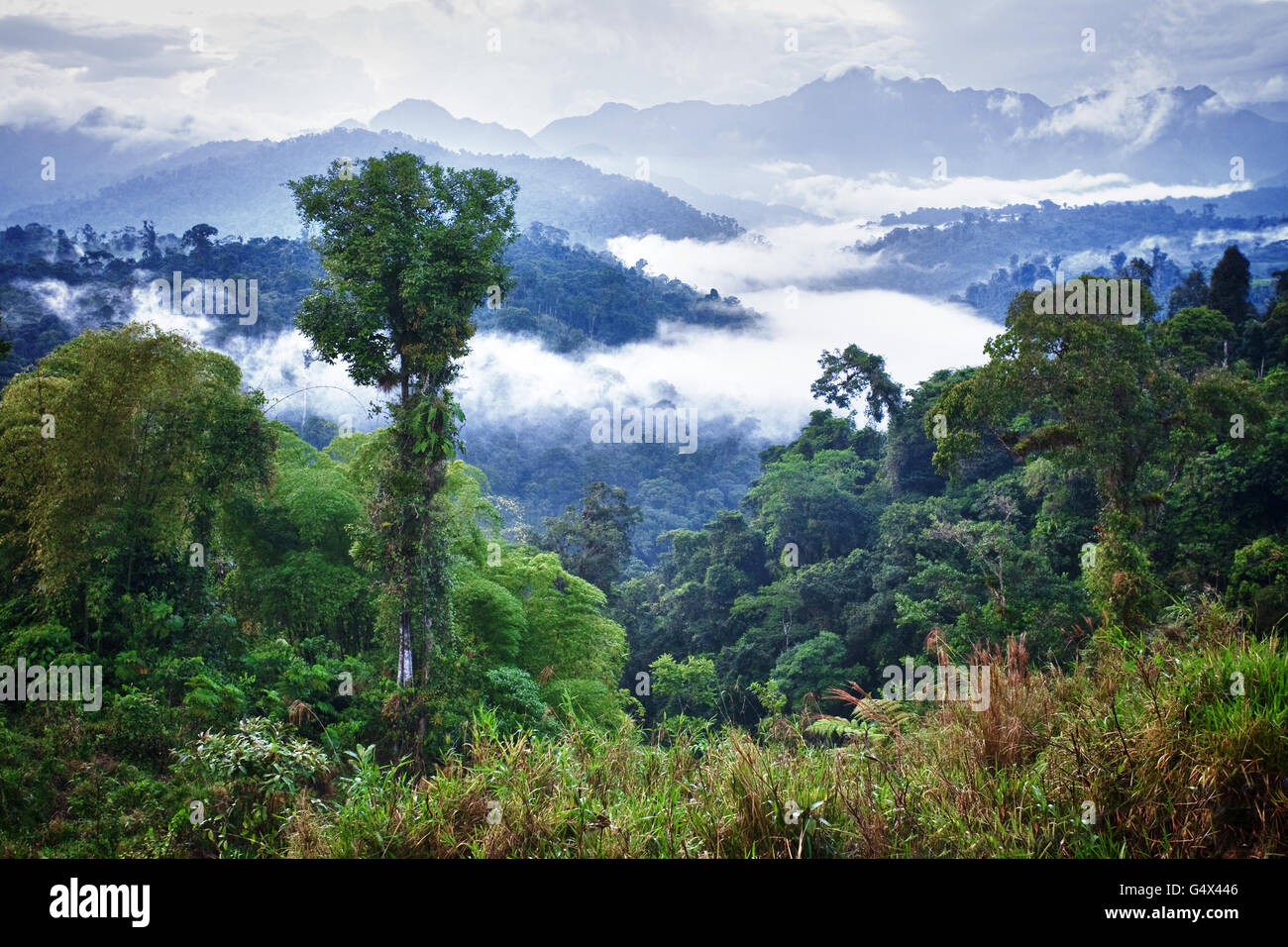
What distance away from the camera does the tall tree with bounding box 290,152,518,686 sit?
9.22m

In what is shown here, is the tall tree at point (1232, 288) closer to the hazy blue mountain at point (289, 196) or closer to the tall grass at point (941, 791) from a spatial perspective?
the tall grass at point (941, 791)

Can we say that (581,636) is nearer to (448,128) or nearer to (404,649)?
(404,649)

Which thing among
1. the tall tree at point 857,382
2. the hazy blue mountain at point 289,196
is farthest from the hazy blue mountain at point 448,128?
the tall tree at point 857,382

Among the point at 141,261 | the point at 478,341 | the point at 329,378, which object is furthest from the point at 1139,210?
the point at 141,261

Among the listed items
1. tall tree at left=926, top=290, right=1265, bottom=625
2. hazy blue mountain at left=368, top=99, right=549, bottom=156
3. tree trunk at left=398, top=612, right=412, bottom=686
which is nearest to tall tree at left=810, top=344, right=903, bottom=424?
tall tree at left=926, top=290, right=1265, bottom=625

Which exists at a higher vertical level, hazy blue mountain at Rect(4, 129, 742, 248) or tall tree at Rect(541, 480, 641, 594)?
hazy blue mountain at Rect(4, 129, 742, 248)

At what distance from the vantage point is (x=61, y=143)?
83.2 metres

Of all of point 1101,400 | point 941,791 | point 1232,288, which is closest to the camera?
point 941,791

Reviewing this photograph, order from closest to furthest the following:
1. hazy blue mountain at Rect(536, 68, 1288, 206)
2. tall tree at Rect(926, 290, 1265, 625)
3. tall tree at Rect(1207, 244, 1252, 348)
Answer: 1. tall tree at Rect(926, 290, 1265, 625)
2. tall tree at Rect(1207, 244, 1252, 348)
3. hazy blue mountain at Rect(536, 68, 1288, 206)

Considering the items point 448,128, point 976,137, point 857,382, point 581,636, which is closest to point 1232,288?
point 857,382

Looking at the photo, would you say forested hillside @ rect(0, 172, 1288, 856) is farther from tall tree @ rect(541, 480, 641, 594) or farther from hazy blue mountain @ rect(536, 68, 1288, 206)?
hazy blue mountain @ rect(536, 68, 1288, 206)

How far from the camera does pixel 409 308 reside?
9.48m
